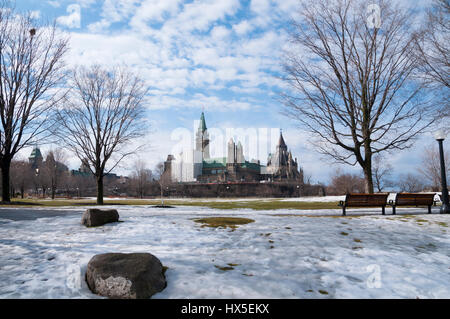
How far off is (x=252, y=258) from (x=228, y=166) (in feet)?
401

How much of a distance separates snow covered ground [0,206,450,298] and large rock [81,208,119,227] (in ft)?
1.39

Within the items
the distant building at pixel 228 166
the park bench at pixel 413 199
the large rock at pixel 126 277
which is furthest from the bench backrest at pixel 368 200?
the distant building at pixel 228 166

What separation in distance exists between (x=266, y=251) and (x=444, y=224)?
7.08 meters

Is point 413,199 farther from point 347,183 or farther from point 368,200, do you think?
point 347,183

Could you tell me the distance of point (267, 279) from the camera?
14.3 ft

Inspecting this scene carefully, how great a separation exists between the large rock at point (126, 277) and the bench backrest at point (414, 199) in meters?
11.8

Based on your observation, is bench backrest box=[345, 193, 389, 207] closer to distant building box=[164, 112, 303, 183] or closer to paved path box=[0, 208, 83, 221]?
paved path box=[0, 208, 83, 221]

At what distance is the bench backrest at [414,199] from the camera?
12.4 metres

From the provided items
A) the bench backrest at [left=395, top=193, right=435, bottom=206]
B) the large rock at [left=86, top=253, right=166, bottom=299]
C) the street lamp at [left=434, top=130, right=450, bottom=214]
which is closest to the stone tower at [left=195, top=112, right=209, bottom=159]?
the street lamp at [left=434, top=130, right=450, bottom=214]

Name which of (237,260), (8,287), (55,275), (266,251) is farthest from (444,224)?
(8,287)

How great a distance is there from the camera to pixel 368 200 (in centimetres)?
1195
